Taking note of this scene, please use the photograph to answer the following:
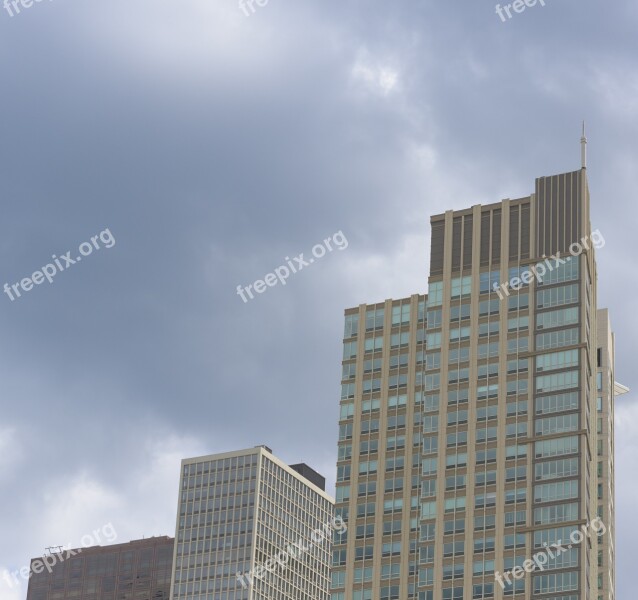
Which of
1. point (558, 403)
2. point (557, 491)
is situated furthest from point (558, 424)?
point (557, 491)

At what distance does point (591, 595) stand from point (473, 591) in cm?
1542

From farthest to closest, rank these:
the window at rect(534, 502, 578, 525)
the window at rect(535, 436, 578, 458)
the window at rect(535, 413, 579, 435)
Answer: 1. the window at rect(535, 413, 579, 435)
2. the window at rect(535, 436, 578, 458)
3. the window at rect(534, 502, 578, 525)

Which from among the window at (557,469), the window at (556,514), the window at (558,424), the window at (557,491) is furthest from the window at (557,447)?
the window at (556,514)

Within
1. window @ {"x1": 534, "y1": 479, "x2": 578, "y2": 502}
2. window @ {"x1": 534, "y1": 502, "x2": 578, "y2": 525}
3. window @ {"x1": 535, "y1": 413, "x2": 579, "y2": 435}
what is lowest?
window @ {"x1": 534, "y1": 502, "x2": 578, "y2": 525}

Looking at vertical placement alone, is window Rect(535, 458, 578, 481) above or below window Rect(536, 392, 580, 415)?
below

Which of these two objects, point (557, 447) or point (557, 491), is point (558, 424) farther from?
point (557, 491)

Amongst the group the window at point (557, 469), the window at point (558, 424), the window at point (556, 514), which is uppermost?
the window at point (558, 424)

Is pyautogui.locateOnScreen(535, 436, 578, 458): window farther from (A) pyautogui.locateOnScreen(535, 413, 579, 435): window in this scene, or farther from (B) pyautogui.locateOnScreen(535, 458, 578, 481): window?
(A) pyautogui.locateOnScreen(535, 413, 579, 435): window

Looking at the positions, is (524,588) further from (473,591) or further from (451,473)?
(451,473)

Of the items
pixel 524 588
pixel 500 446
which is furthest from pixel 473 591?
pixel 500 446

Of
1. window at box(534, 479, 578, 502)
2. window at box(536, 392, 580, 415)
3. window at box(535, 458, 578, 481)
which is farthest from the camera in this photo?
window at box(536, 392, 580, 415)

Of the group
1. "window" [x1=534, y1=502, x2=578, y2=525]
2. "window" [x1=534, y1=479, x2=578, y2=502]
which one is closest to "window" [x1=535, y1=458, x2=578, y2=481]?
"window" [x1=534, y1=479, x2=578, y2=502]

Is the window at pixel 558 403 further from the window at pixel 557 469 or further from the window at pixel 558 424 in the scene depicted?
the window at pixel 557 469

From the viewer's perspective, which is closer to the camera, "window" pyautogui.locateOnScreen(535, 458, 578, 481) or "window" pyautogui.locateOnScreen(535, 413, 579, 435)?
"window" pyautogui.locateOnScreen(535, 458, 578, 481)
